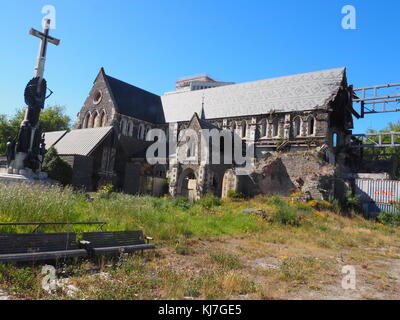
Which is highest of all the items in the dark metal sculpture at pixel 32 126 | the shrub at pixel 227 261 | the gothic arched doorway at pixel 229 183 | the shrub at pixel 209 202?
the dark metal sculpture at pixel 32 126

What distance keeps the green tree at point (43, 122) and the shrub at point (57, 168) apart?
24583 millimetres

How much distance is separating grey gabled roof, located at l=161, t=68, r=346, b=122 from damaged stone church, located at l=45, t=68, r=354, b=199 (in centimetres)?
11

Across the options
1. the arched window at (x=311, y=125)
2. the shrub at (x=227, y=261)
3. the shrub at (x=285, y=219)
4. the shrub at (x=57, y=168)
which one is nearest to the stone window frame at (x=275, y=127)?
the arched window at (x=311, y=125)

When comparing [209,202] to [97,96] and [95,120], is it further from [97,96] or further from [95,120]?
[97,96]

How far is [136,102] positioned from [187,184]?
622 inches

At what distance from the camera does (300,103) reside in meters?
28.3

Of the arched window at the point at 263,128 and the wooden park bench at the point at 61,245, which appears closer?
the wooden park bench at the point at 61,245

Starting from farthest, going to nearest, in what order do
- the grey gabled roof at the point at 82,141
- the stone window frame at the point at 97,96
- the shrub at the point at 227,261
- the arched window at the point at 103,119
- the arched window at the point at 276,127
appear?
1. the stone window frame at the point at 97,96
2. the arched window at the point at 103,119
3. the arched window at the point at 276,127
4. the grey gabled roof at the point at 82,141
5. the shrub at the point at 227,261

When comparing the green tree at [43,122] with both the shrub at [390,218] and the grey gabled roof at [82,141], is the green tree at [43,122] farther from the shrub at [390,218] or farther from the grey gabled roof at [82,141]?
the shrub at [390,218]

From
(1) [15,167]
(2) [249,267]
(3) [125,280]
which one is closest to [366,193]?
(2) [249,267]

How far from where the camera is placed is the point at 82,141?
84.8ft

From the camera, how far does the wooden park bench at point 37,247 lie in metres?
5.31

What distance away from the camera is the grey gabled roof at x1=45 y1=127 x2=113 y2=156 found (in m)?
24.2

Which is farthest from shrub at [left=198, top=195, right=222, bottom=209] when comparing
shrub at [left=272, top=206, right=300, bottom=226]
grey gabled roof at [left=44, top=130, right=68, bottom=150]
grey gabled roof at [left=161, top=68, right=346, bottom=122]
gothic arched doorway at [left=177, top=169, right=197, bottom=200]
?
grey gabled roof at [left=44, top=130, right=68, bottom=150]
